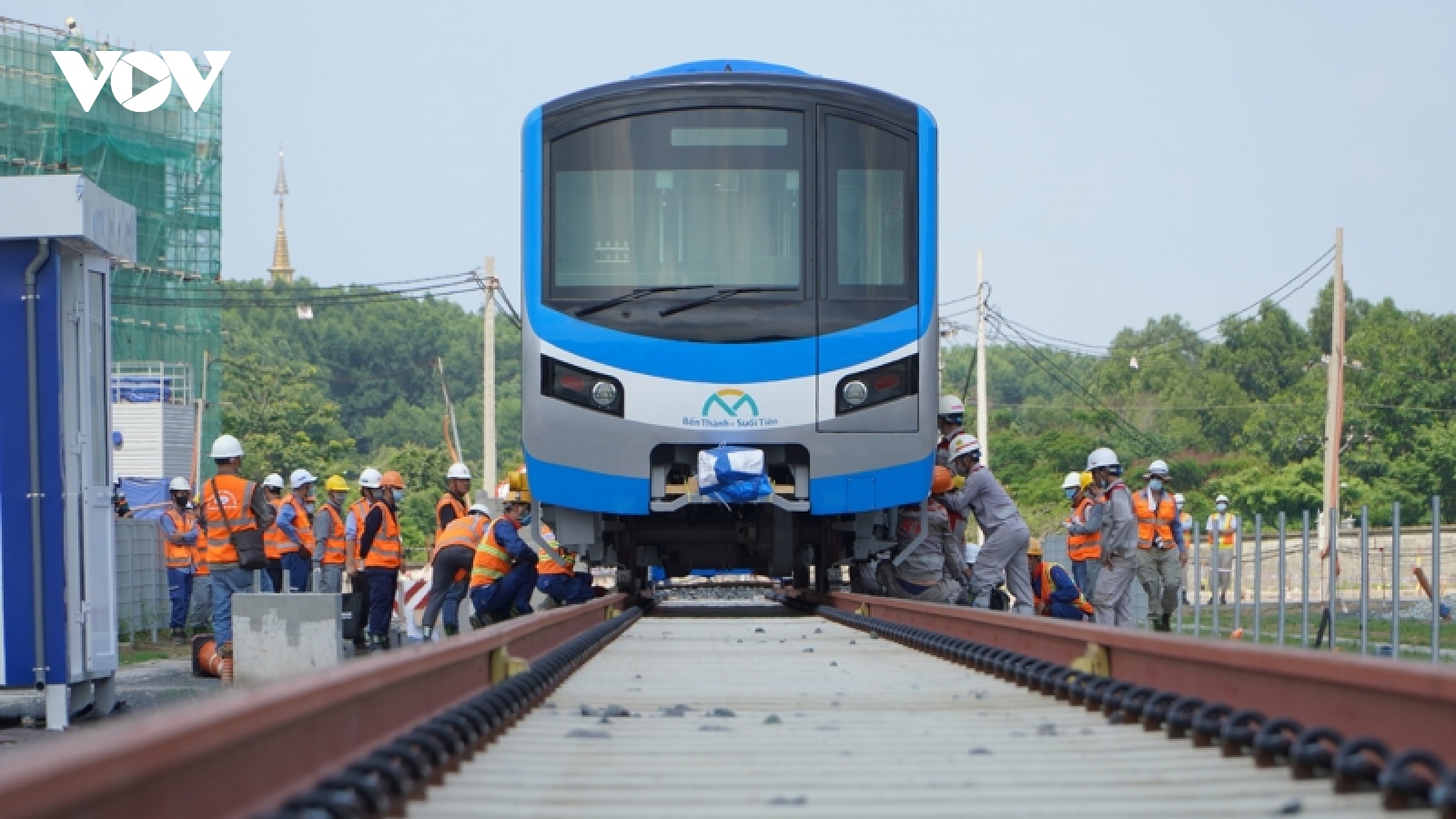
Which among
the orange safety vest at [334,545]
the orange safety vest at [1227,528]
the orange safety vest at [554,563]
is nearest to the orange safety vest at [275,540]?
the orange safety vest at [334,545]

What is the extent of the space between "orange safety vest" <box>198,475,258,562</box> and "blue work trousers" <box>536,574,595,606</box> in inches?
109

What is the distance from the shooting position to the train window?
12492mm

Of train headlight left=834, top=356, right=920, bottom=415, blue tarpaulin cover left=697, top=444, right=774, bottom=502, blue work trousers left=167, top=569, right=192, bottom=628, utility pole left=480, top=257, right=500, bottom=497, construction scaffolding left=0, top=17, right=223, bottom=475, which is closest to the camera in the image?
blue tarpaulin cover left=697, top=444, right=774, bottom=502

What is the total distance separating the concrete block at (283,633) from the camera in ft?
40.4

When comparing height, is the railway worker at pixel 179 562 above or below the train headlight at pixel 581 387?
below

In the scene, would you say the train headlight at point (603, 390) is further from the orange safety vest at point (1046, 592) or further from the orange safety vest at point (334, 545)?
the orange safety vest at point (334, 545)

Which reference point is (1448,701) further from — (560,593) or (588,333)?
(560,593)

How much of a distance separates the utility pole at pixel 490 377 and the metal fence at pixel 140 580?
1583 cm

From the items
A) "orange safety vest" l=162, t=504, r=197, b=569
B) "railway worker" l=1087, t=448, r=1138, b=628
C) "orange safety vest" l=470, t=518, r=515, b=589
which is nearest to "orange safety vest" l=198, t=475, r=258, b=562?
"orange safety vest" l=470, t=518, r=515, b=589

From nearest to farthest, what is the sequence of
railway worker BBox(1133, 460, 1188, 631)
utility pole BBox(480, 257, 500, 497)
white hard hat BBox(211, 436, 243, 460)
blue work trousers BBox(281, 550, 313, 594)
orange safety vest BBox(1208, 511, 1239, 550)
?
white hard hat BBox(211, 436, 243, 460), blue work trousers BBox(281, 550, 313, 594), railway worker BBox(1133, 460, 1188, 631), orange safety vest BBox(1208, 511, 1239, 550), utility pole BBox(480, 257, 500, 497)

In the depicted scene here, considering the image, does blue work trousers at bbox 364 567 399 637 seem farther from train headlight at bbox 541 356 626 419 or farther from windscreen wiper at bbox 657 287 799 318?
windscreen wiper at bbox 657 287 799 318

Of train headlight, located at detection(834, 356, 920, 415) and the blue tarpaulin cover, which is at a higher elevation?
train headlight, located at detection(834, 356, 920, 415)

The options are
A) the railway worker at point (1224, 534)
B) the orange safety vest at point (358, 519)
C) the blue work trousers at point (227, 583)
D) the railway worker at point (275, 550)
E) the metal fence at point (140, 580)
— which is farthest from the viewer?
the railway worker at point (1224, 534)

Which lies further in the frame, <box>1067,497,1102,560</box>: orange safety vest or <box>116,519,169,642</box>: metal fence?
<box>116,519,169,642</box>: metal fence
